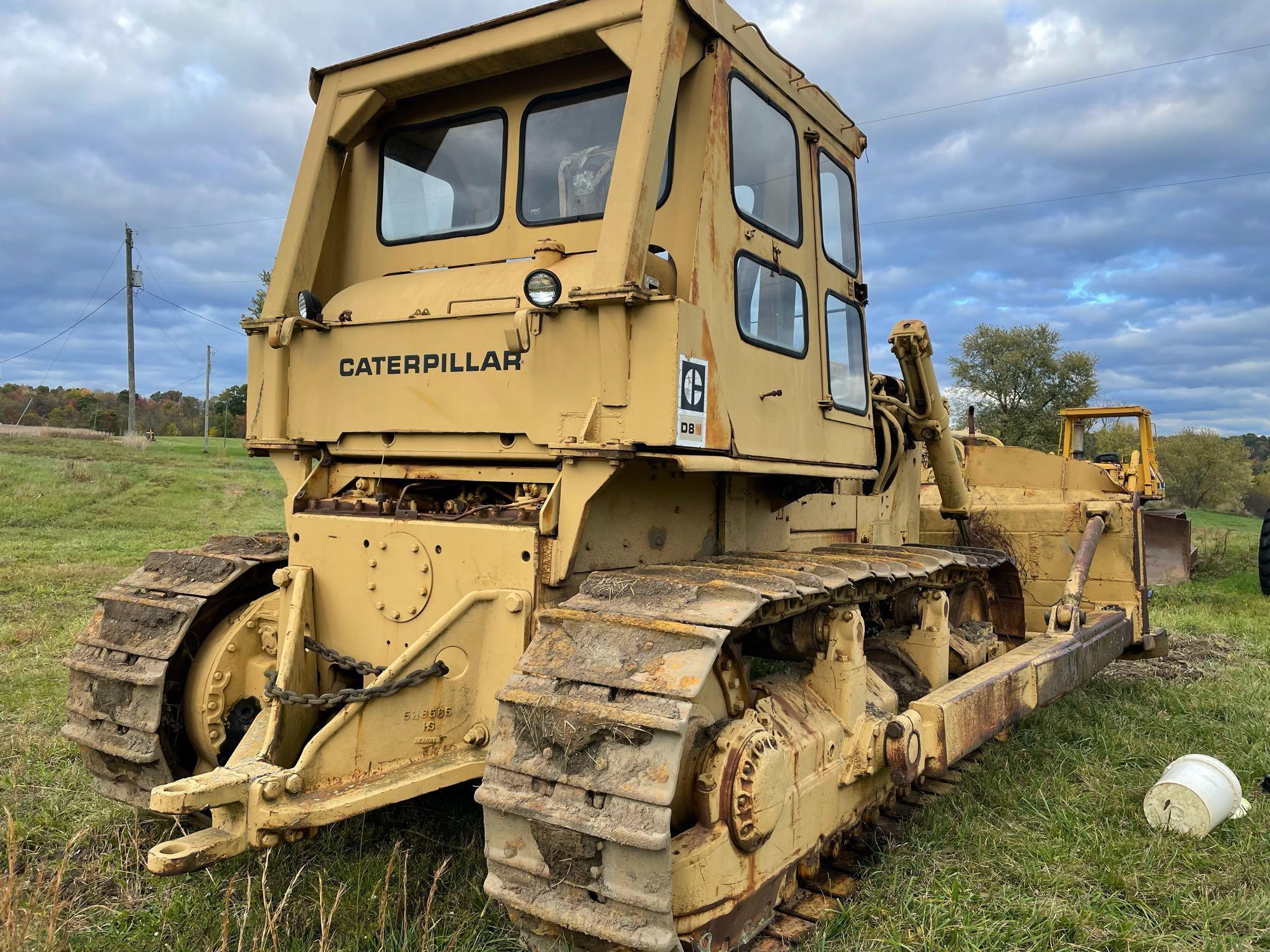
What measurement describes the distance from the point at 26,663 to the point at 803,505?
5874 mm

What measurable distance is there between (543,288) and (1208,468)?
4110 cm

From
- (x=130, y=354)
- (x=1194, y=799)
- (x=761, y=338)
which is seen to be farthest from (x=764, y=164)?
(x=130, y=354)

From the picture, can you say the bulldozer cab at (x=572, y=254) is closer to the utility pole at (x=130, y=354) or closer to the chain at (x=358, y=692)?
the chain at (x=358, y=692)

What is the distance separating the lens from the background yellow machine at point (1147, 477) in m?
8.14

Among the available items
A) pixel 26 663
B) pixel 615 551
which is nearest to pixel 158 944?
pixel 615 551

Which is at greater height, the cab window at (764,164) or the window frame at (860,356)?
the cab window at (764,164)

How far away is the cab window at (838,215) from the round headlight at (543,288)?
1.90m

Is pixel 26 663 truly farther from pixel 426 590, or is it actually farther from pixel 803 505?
pixel 803 505

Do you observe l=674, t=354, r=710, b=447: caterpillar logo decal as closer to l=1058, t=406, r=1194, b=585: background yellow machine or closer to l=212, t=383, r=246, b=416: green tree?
l=1058, t=406, r=1194, b=585: background yellow machine

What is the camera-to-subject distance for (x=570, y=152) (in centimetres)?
431

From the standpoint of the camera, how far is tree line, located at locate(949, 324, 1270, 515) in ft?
117

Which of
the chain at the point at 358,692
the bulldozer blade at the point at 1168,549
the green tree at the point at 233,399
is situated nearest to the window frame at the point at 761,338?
the chain at the point at 358,692

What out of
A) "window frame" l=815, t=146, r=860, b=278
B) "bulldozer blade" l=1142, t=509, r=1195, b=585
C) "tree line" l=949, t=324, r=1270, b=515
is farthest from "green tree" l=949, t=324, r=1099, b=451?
"window frame" l=815, t=146, r=860, b=278

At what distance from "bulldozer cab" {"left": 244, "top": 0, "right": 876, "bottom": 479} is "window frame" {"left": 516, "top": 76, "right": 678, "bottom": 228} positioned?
0.03ft
